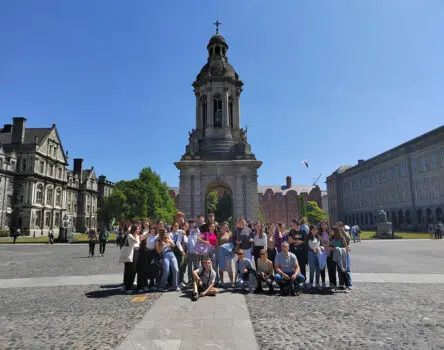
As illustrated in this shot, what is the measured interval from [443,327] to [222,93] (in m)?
37.1

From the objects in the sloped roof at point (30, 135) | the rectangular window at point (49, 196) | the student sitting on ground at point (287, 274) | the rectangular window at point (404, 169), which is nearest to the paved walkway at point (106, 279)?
the student sitting on ground at point (287, 274)

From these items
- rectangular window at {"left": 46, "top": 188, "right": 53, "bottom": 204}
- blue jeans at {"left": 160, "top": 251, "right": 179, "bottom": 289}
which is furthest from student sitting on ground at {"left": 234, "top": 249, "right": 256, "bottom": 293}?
rectangular window at {"left": 46, "top": 188, "right": 53, "bottom": 204}

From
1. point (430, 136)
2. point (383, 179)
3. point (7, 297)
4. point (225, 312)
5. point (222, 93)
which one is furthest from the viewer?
point (383, 179)

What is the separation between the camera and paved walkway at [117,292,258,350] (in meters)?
5.22

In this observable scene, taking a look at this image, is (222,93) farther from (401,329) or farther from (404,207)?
(404,207)

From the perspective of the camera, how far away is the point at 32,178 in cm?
5547

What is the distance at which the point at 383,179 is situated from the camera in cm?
7056

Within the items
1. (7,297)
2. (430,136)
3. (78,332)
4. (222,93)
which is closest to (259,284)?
(78,332)

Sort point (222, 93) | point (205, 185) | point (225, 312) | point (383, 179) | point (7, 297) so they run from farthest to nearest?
point (383, 179)
point (222, 93)
point (205, 185)
point (7, 297)
point (225, 312)

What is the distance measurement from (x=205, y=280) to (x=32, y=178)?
5766 cm

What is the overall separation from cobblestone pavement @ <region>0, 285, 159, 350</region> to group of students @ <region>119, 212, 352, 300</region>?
1.04 meters

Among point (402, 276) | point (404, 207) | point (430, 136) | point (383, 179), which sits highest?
point (430, 136)

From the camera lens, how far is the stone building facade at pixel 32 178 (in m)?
53.5

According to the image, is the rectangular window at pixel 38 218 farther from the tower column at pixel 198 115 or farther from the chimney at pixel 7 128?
the tower column at pixel 198 115
